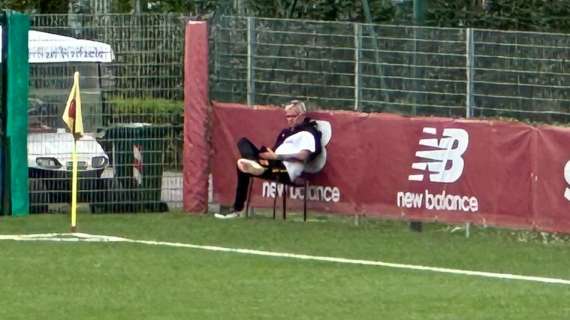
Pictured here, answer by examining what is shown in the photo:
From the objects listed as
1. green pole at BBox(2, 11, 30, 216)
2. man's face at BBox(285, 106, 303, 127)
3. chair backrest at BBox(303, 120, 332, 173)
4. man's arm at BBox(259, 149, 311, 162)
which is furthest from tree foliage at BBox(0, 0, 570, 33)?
man's arm at BBox(259, 149, 311, 162)

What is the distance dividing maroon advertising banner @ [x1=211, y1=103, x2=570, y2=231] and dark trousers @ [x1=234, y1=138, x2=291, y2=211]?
0.35 metres

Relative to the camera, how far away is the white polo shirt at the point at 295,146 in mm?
18594

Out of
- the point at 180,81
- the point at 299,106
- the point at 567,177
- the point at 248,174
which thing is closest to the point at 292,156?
the point at 299,106

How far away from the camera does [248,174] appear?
19156mm

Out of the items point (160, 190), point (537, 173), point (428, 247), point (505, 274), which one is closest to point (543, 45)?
point (537, 173)

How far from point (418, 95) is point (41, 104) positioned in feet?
15.7

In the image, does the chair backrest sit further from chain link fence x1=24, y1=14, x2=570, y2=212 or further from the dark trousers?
chain link fence x1=24, y1=14, x2=570, y2=212

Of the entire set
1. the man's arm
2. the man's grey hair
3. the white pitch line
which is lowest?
the white pitch line

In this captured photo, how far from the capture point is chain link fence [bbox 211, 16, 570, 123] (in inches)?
701

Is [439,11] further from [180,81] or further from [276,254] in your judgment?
[276,254]

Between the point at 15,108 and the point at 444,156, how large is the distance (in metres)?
5.33

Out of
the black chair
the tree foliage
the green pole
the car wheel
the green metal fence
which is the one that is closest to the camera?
the black chair

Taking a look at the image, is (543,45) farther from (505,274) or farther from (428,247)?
(505,274)

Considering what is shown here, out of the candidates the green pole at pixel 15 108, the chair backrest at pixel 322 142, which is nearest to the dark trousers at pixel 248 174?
the chair backrest at pixel 322 142
